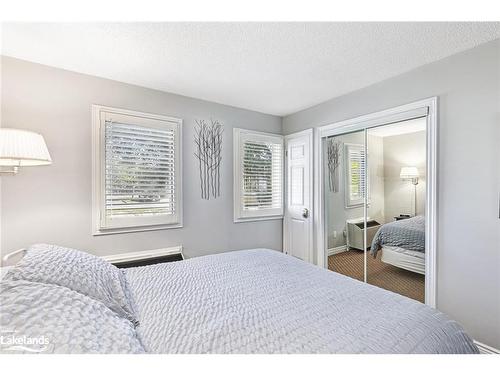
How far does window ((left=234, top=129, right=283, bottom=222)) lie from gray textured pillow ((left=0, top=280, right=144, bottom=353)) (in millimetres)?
2397

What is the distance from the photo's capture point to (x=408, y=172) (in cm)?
231

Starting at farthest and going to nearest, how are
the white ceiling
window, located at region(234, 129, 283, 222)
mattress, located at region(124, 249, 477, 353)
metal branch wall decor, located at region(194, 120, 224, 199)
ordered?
window, located at region(234, 129, 283, 222) < metal branch wall decor, located at region(194, 120, 224, 199) < the white ceiling < mattress, located at region(124, 249, 477, 353)

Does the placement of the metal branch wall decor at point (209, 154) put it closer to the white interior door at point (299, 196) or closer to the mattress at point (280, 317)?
the white interior door at point (299, 196)

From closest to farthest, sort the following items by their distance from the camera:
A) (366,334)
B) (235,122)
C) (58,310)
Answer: (58,310) → (366,334) → (235,122)

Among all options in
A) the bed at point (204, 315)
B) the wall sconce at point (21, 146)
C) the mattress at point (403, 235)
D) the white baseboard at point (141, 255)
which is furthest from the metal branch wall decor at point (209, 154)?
the mattress at point (403, 235)

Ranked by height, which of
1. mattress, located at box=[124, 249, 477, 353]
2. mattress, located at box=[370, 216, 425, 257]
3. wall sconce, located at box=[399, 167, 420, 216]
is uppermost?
wall sconce, located at box=[399, 167, 420, 216]

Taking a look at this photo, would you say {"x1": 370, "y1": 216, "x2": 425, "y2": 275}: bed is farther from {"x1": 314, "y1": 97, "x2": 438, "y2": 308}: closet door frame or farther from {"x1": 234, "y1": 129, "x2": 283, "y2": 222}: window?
{"x1": 234, "y1": 129, "x2": 283, "y2": 222}: window

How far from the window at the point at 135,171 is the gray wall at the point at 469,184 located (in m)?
2.50

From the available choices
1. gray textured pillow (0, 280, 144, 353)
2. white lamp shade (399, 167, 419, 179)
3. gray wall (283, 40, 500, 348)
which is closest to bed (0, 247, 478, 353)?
gray textured pillow (0, 280, 144, 353)

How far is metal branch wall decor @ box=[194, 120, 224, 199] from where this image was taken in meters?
2.89

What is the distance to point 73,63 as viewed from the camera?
6.73ft

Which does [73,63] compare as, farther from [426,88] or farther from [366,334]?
[426,88]
